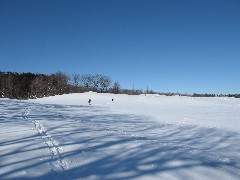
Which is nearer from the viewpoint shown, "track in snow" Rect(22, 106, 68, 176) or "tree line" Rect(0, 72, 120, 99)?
"track in snow" Rect(22, 106, 68, 176)

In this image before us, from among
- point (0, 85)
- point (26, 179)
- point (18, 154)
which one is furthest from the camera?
point (0, 85)

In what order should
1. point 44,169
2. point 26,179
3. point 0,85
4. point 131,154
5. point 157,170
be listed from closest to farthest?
point 26,179 < point 44,169 < point 157,170 < point 131,154 < point 0,85

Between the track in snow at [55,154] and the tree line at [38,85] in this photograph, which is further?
the tree line at [38,85]

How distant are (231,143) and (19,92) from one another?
333 ft

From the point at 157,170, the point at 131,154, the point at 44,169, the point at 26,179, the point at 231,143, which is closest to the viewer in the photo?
the point at 26,179

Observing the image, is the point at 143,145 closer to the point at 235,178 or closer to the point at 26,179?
the point at 235,178

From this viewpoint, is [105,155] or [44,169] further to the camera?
[105,155]

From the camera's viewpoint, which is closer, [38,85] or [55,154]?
[55,154]

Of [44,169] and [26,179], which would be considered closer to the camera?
[26,179]

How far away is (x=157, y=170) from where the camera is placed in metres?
7.25

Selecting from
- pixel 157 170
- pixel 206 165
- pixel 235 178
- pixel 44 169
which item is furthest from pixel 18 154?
pixel 235 178

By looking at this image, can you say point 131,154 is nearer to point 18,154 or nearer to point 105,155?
point 105,155

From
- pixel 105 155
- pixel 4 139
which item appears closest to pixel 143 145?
pixel 105 155

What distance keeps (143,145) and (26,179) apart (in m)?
4.98
